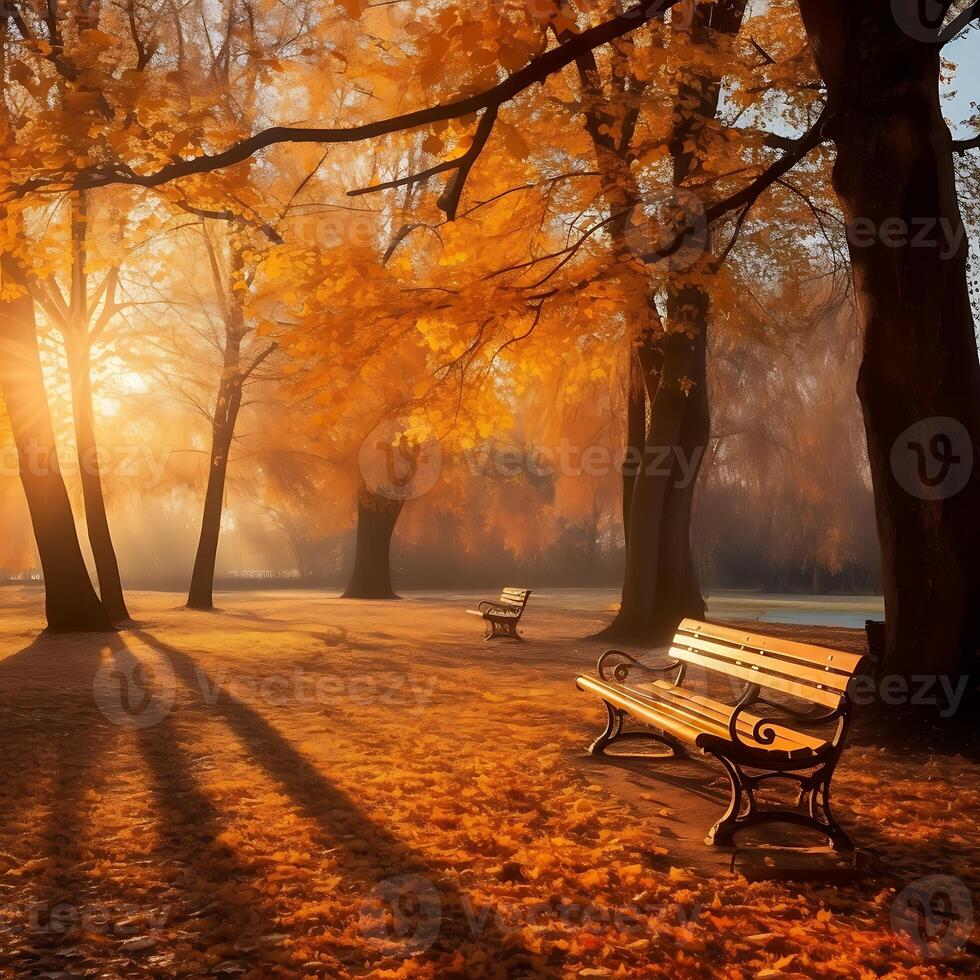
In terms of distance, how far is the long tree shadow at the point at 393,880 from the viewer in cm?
360

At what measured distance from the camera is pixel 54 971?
134 inches

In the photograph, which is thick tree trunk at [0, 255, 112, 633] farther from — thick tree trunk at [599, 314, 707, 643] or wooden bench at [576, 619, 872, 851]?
wooden bench at [576, 619, 872, 851]

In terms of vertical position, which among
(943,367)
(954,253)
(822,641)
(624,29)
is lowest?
(822,641)

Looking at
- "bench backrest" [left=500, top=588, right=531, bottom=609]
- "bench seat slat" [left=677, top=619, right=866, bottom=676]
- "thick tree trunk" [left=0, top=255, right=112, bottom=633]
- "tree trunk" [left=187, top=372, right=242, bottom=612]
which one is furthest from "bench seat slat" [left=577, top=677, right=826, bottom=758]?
"tree trunk" [left=187, top=372, right=242, bottom=612]

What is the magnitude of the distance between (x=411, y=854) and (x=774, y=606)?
2619 cm

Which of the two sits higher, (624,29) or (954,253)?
(624,29)

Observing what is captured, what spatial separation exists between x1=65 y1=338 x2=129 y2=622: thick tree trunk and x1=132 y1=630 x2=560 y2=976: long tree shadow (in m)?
12.7

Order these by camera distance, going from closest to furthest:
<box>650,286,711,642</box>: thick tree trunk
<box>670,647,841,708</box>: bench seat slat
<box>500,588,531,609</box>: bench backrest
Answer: <box>670,647,841,708</box>: bench seat slat
<box>650,286,711,642</box>: thick tree trunk
<box>500,588,531,609</box>: bench backrest

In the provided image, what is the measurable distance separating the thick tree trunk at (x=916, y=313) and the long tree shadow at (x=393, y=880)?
4276mm

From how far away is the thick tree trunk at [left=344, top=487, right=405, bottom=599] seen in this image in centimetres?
3044

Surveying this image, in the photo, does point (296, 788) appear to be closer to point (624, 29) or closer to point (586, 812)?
point (586, 812)

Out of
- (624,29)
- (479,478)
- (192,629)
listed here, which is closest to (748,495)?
(479,478)

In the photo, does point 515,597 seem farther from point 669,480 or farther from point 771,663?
point 771,663

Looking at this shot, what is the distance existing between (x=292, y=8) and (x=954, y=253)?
52.4ft
